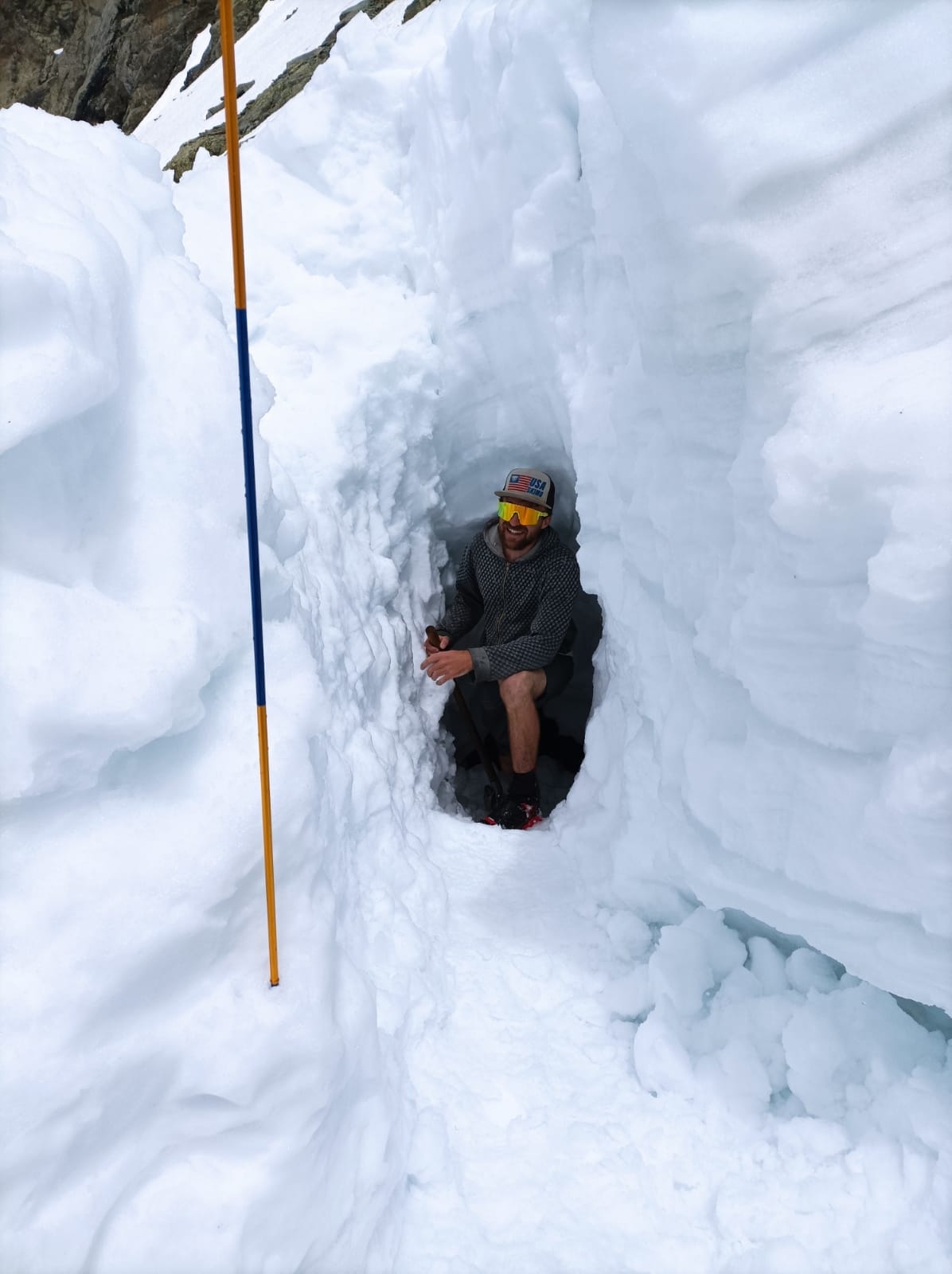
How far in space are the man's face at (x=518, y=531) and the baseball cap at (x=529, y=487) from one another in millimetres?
19

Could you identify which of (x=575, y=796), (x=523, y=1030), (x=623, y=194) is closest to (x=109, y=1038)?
(x=523, y=1030)

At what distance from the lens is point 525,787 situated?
2.92m

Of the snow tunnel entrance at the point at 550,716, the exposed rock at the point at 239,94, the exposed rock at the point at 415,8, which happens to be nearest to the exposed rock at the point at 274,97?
the exposed rock at the point at 239,94

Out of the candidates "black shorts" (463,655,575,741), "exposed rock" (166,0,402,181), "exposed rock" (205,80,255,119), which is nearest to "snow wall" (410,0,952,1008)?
"black shorts" (463,655,575,741)

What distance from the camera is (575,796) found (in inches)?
95.0

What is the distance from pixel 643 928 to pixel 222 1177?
1090 mm

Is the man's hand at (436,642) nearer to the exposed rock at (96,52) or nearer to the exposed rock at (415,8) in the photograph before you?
the exposed rock at (415,8)

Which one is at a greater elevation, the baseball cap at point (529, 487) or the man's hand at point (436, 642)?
the baseball cap at point (529, 487)

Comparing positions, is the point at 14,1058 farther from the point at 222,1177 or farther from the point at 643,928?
the point at 643,928

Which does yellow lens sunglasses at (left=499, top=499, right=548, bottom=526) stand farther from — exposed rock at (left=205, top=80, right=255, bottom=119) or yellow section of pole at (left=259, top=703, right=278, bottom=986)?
exposed rock at (left=205, top=80, right=255, bottom=119)

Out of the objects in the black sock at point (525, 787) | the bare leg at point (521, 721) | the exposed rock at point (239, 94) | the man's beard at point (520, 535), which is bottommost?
the black sock at point (525, 787)

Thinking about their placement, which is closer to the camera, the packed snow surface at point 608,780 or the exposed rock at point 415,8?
the packed snow surface at point 608,780

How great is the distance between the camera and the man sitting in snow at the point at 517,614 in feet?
9.37

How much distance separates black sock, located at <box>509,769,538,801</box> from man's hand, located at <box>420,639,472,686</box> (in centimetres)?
45
